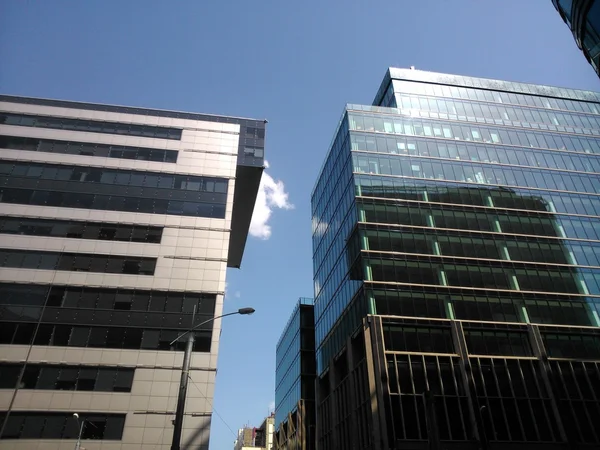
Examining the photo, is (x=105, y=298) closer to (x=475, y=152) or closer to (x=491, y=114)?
(x=475, y=152)

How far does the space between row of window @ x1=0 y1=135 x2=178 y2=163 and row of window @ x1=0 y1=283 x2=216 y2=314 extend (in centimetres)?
1476

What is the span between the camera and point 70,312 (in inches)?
1459

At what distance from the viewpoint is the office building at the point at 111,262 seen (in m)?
33.6

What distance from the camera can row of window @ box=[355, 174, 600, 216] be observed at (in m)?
56.2

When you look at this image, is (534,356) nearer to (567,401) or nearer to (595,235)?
(567,401)

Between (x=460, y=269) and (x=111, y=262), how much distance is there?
36384 mm

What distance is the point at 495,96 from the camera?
7056 centimetres

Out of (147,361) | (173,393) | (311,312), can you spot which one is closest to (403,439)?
(173,393)

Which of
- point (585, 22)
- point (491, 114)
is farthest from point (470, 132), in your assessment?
point (585, 22)

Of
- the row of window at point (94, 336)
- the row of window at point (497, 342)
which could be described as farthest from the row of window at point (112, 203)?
the row of window at point (497, 342)

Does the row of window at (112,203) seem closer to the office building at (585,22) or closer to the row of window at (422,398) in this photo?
Answer: the row of window at (422,398)

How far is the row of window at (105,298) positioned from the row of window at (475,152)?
30584 mm

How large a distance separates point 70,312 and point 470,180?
157 feet

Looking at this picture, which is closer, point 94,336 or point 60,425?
point 60,425
